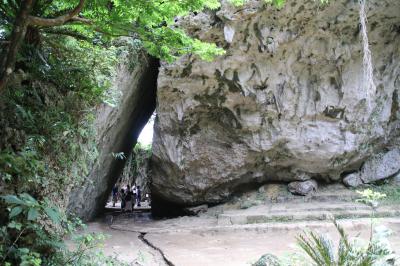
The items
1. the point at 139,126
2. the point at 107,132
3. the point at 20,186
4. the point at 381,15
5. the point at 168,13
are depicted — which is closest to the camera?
the point at 20,186

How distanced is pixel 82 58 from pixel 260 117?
23.0 feet

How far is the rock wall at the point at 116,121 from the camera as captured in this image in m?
7.78

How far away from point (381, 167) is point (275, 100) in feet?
13.0

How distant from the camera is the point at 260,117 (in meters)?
10.4

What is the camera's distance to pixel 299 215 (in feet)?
28.5

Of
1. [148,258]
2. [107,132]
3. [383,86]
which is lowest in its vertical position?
[148,258]

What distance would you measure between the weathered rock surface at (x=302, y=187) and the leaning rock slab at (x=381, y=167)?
5.09ft

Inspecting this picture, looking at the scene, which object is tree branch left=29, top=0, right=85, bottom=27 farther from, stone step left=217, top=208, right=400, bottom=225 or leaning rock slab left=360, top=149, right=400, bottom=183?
leaning rock slab left=360, top=149, right=400, bottom=183

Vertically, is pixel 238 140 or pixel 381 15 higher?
pixel 381 15

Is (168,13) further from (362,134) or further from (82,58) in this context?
(362,134)

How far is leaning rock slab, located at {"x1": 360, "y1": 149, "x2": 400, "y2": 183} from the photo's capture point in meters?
11.0

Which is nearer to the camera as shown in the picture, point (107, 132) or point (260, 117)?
point (107, 132)

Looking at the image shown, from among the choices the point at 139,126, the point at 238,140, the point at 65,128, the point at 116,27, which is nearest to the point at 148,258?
the point at 65,128

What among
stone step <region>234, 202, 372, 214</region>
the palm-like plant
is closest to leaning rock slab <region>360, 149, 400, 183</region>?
stone step <region>234, 202, 372, 214</region>
